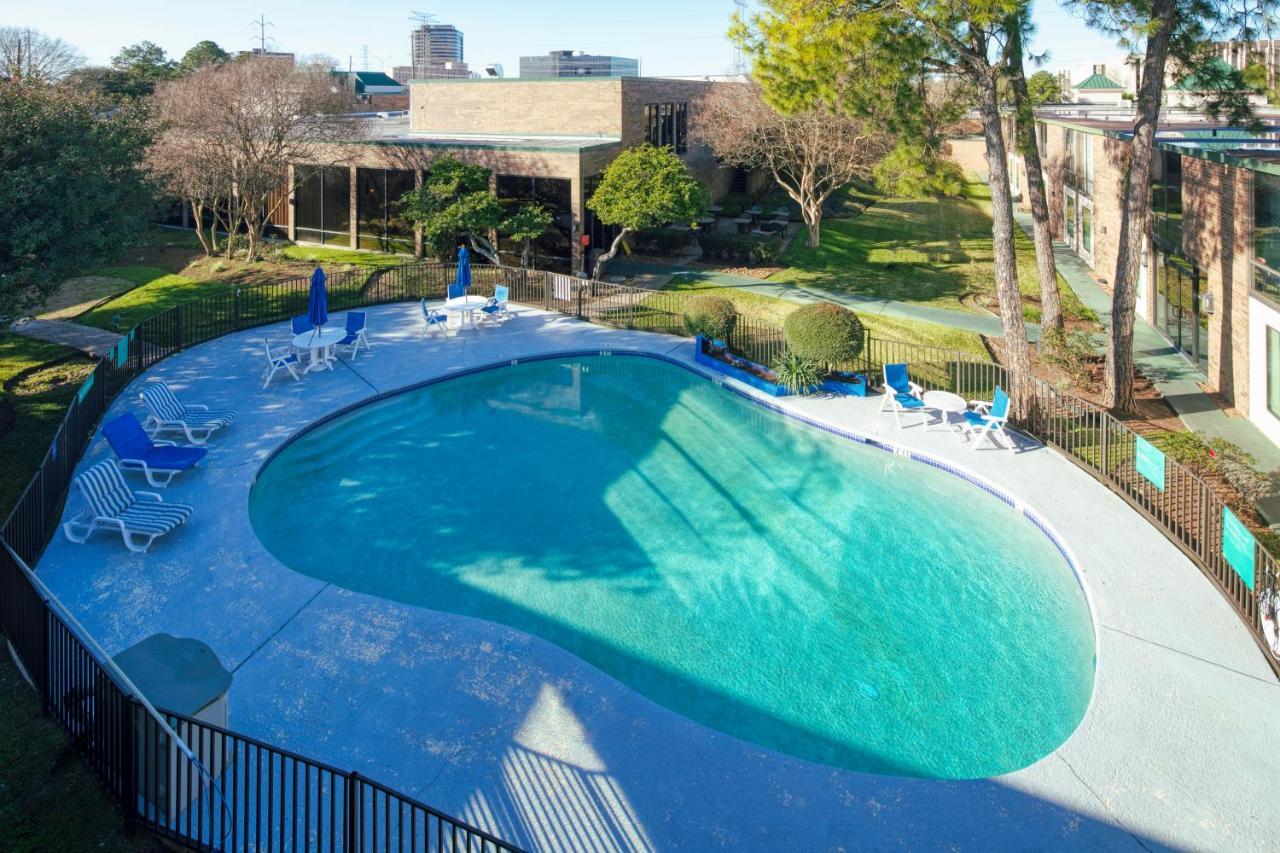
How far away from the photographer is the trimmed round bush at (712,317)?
66.0ft

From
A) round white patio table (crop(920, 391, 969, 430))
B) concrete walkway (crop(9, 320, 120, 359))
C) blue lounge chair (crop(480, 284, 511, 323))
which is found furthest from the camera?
blue lounge chair (crop(480, 284, 511, 323))

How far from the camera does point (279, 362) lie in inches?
696

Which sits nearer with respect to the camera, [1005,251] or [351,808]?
[351,808]

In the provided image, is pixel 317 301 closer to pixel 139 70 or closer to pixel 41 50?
pixel 41 50

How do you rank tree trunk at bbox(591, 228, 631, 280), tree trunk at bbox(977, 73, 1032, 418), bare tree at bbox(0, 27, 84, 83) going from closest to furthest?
tree trunk at bbox(977, 73, 1032, 418), tree trunk at bbox(591, 228, 631, 280), bare tree at bbox(0, 27, 84, 83)

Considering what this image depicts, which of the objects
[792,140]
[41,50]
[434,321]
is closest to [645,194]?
[434,321]

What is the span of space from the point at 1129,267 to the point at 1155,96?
9.82 feet

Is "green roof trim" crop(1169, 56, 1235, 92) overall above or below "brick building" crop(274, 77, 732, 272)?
below

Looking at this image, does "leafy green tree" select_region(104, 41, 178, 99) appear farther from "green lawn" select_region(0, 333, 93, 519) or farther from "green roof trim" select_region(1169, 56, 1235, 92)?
"green roof trim" select_region(1169, 56, 1235, 92)

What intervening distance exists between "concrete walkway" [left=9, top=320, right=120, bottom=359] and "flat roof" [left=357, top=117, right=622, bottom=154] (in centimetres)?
1152

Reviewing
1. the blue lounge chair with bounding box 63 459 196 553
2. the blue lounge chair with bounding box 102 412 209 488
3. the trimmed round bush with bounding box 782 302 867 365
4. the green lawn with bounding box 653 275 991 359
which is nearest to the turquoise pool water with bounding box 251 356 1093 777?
the blue lounge chair with bounding box 102 412 209 488

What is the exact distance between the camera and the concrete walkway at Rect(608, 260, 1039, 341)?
918 inches

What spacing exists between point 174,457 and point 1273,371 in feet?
57.8

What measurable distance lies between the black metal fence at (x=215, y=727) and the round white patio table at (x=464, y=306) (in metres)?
4.54
